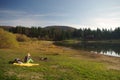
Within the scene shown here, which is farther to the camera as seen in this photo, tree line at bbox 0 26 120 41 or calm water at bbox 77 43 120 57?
tree line at bbox 0 26 120 41

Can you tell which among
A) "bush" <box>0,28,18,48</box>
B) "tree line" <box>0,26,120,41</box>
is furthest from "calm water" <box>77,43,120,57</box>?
"tree line" <box>0,26,120,41</box>

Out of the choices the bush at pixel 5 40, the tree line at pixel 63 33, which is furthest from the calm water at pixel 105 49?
the tree line at pixel 63 33

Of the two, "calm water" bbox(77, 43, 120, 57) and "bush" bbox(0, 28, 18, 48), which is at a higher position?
"bush" bbox(0, 28, 18, 48)

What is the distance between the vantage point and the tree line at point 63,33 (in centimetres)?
12888

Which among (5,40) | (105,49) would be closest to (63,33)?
(105,49)

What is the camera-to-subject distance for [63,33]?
429ft

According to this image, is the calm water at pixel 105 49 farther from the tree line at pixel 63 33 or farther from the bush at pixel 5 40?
the tree line at pixel 63 33

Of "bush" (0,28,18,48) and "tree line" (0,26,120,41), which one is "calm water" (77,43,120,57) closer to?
"bush" (0,28,18,48)

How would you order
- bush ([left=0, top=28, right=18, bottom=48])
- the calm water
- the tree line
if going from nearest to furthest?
1. bush ([left=0, top=28, right=18, bottom=48])
2. the calm water
3. the tree line

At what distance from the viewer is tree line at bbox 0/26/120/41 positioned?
128875mm

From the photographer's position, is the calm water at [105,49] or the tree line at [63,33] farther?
the tree line at [63,33]

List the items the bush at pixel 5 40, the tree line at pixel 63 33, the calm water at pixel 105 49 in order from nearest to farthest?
1. the bush at pixel 5 40
2. the calm water at pixel 105 49
3. the tree line at pixel 63 33

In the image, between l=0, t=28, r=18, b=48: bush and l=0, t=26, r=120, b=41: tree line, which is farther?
l=0, t=26, r=120, b=41: tree line

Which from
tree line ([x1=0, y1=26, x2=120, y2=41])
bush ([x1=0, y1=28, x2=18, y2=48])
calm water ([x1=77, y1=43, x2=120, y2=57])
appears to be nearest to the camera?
bush ([x1=0, y1=28, x2=18, y2=48])
